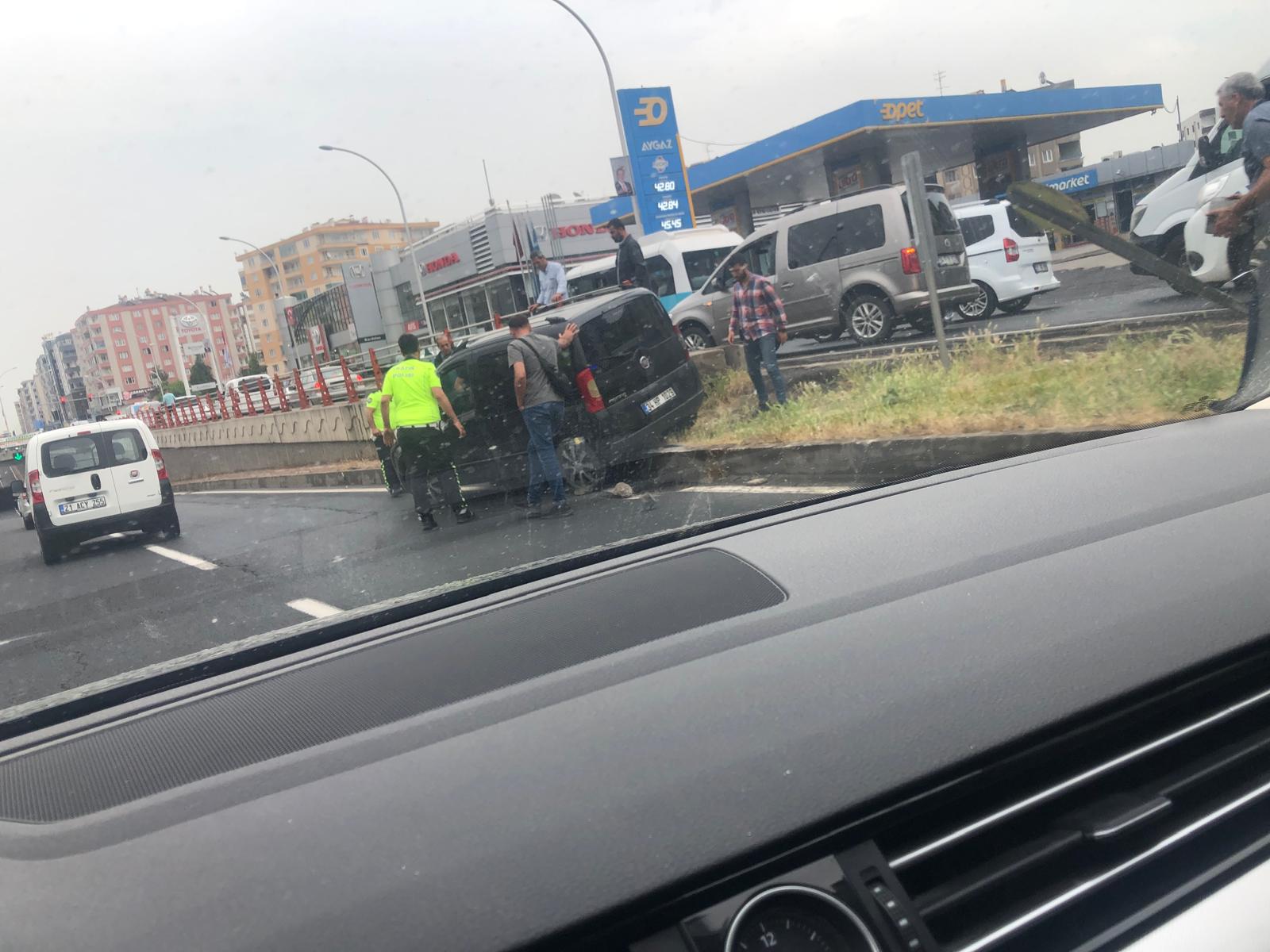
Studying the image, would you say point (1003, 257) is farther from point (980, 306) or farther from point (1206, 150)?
point (1206, 150)

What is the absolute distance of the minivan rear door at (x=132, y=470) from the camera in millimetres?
2596

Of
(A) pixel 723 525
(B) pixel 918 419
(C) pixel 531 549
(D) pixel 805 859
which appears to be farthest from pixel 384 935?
(B) pixel 918 419

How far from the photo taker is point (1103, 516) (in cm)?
238

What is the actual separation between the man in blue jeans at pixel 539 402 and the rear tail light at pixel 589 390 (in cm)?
15

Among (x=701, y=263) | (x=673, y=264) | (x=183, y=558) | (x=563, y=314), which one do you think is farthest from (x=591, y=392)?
(x=701, y=263)

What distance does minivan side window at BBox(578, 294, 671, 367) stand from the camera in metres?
3.78

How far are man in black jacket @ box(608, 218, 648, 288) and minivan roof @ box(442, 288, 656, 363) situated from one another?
0.06 m

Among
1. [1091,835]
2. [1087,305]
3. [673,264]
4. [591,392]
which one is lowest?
[1091,835]

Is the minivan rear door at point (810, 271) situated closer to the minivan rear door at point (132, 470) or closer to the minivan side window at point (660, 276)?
the minivan side window at point (660, 276)

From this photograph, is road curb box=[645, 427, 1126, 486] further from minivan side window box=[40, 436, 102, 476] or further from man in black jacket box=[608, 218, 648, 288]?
Result: minivan side window box=[40, 436, 102, 476]

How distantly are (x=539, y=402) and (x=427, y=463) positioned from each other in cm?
39

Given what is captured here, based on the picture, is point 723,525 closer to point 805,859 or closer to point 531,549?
point 531,549

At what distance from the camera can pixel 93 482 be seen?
261cm

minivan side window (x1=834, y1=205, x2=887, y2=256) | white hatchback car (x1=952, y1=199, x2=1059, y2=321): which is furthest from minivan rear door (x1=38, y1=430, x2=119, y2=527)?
minivan side window (x1=834, y1=205, x2=887, y2=256)
